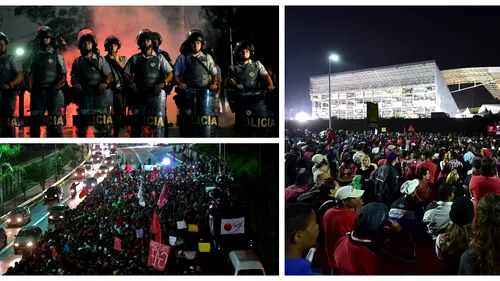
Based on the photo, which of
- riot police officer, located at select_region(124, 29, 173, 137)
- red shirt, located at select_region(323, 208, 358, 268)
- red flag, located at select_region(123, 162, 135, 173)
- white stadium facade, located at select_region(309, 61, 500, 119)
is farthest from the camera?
white stadium facade, located at select_region(309, 61, 500, 119)

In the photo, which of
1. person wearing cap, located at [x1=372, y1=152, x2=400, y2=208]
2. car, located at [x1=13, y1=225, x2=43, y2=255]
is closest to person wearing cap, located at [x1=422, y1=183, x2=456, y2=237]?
person wearing cap, located at [x1=372, y1=152, x2=400, y2=208]

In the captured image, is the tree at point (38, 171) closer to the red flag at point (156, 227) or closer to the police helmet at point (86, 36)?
the red flag at point (156, 227)

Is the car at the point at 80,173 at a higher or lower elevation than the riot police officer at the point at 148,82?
lower

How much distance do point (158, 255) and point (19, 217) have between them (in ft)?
3.42

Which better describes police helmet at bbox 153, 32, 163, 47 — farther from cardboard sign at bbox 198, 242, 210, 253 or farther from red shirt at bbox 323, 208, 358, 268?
red shirt at bbox 323, 208, 358, 268

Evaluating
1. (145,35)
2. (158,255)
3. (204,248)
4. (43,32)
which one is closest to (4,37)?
(43,32)

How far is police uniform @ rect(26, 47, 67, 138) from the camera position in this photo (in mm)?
2436

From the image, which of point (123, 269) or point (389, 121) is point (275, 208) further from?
point (389, 121)

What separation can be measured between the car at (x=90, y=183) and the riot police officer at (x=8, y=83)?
0.60m

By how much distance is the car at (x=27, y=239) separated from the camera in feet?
8.42

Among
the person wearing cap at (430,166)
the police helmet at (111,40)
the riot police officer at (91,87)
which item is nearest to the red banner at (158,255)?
the riot police officer at (91,87)

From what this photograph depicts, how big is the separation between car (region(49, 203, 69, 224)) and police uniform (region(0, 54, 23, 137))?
1.99 feet

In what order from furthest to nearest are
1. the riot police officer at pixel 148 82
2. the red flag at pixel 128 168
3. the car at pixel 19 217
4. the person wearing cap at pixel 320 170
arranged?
the person wearing cap at pixel 320 170 → the red flag at pixel 128 168 → the car at pixel 19 217 → the riot police officer at pixel 148 82

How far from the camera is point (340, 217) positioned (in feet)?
7.70
